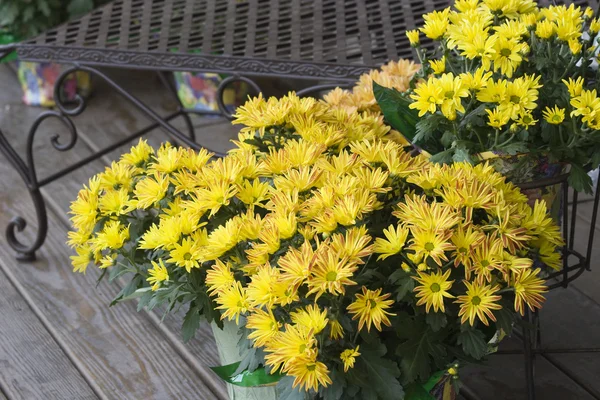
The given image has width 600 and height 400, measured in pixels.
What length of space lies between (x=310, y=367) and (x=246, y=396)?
0.22m

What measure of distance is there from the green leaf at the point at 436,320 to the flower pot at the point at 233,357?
8.9 inches

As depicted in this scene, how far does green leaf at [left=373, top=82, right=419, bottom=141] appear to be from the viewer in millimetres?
1229

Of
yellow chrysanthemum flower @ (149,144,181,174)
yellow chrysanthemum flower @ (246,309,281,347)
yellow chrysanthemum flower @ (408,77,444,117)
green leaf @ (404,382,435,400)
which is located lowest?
green leaf @ (404,382,435,400)

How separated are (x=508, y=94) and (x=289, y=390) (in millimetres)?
489

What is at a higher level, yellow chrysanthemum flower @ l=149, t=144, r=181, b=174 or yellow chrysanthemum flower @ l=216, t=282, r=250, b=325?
yellow chrysanthemum flower @ l=149, t=144, r=181, b=174

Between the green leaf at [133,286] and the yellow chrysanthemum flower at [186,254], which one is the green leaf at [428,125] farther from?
the green leaf at [133,286]

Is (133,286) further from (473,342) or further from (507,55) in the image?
(507,55)

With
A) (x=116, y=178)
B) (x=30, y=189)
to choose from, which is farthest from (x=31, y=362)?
(x=116, y=178)

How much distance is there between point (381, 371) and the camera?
93 cm

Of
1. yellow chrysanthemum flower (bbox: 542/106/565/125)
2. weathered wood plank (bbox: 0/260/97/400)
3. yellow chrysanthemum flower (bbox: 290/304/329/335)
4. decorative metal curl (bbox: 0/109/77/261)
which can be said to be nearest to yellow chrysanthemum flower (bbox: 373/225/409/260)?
yellow chrysanthemum flower (bbox: 290/304/329/335)

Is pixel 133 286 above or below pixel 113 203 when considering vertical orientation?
below

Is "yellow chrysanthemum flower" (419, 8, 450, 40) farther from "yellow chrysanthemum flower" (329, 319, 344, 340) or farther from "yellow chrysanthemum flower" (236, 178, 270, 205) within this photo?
"yellow chrysanthemum flower" (329, 319, 344, 340)

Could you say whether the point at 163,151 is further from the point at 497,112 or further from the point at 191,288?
the point at 497,112

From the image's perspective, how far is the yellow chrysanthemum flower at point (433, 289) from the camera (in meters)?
0.92
